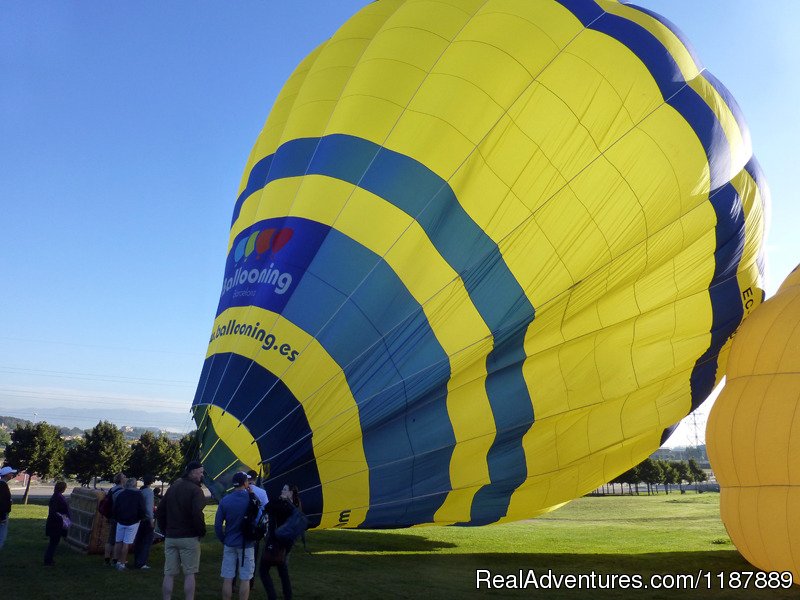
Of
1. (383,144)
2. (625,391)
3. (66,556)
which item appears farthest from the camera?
(66,556)

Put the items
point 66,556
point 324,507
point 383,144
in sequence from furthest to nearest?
point 66,556 → point 383,144 → point 324,507

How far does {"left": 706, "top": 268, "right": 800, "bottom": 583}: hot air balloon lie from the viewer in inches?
236

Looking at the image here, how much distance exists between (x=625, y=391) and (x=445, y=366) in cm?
246

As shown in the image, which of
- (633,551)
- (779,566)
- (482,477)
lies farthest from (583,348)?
(633,551)

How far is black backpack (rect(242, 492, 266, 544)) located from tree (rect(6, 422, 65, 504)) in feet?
76.9

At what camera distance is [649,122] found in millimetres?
6586

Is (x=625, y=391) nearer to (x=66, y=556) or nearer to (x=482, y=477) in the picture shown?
(x=482, y=477)

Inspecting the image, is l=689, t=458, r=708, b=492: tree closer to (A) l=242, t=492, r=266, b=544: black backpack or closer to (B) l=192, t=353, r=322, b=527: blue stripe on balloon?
(B) l=192, t=353, r=322, b=527: blue stripe on balloon

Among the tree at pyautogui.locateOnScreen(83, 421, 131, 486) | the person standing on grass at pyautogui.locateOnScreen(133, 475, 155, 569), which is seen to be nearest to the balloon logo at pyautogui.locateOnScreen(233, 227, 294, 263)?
the person standing on grass at pyautogui.locateOnScreen(133, 475, 155, 569)

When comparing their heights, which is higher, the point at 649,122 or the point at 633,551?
the point at 649,122

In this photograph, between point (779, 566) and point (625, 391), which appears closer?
point (779, 566)

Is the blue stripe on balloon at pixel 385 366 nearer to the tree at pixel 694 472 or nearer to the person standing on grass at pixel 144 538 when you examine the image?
the person standing on grass at pixel 144 538

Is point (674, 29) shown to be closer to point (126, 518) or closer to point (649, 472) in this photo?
point (126, 518)

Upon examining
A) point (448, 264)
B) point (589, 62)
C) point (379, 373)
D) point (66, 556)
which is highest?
point (589, 62)
